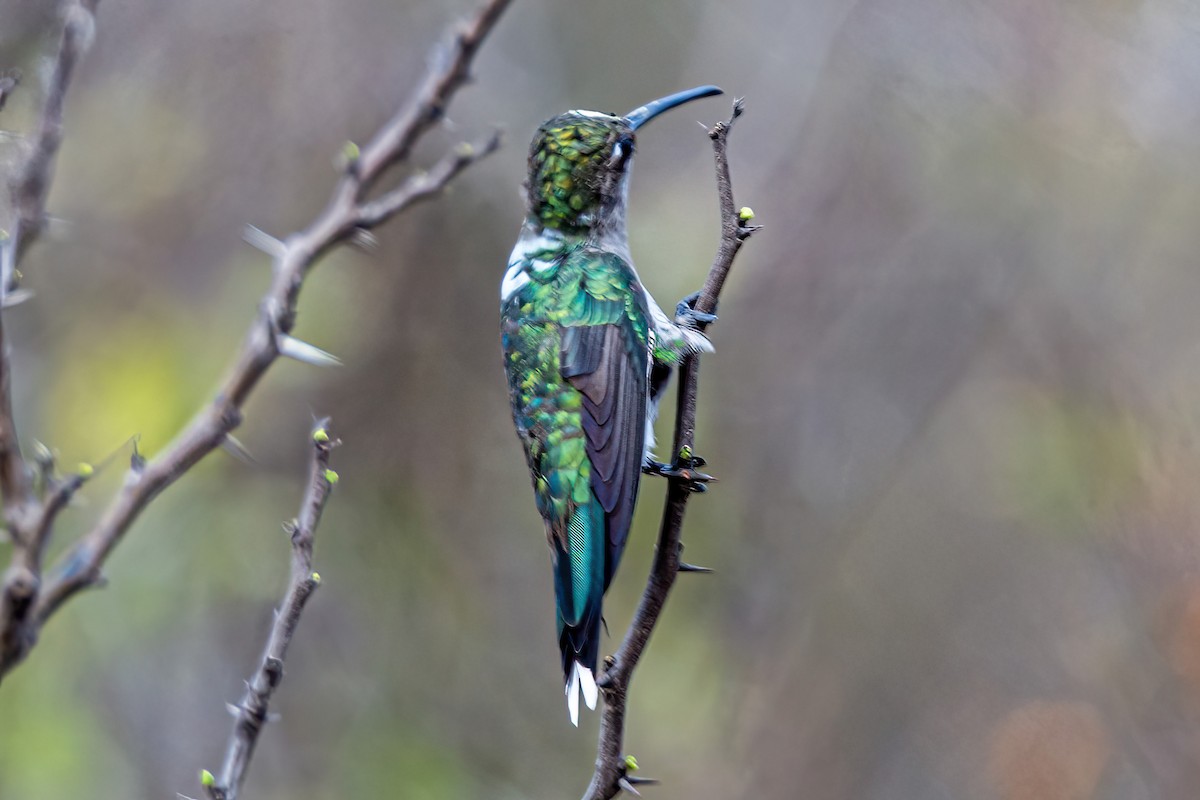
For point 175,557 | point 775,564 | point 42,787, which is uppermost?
point 775,564

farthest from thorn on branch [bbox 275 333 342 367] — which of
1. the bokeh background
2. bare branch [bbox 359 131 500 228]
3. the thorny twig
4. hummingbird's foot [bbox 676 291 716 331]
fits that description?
the bokeh background

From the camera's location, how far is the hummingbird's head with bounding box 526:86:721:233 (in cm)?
428

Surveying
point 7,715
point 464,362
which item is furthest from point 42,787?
point 464,362

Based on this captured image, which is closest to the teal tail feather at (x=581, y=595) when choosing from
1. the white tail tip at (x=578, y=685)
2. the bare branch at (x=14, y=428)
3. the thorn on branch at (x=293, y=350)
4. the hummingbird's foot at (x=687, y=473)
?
the white tail tip at (x=578, y=685)

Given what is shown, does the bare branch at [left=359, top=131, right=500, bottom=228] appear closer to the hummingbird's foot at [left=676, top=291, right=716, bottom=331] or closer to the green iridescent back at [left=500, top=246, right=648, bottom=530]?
the hummingbird's foot at [left=676, top=291, right=716, bottom=331]

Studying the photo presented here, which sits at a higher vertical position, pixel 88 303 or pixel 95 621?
pixel 88 303

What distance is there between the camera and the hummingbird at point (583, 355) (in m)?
3.45

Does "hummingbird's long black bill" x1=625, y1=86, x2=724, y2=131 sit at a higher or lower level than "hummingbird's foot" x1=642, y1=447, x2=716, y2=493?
higher

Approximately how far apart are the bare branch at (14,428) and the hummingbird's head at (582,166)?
7.77 feet

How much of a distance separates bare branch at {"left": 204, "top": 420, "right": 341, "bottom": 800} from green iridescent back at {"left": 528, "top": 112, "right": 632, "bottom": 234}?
2.44 m

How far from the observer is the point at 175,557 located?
613 cm

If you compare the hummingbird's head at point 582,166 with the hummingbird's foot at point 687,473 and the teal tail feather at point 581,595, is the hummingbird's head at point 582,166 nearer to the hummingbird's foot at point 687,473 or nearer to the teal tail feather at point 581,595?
the teal tail feather at point 581,595

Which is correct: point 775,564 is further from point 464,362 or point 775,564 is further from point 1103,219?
point 1103,219

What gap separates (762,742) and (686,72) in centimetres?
395
